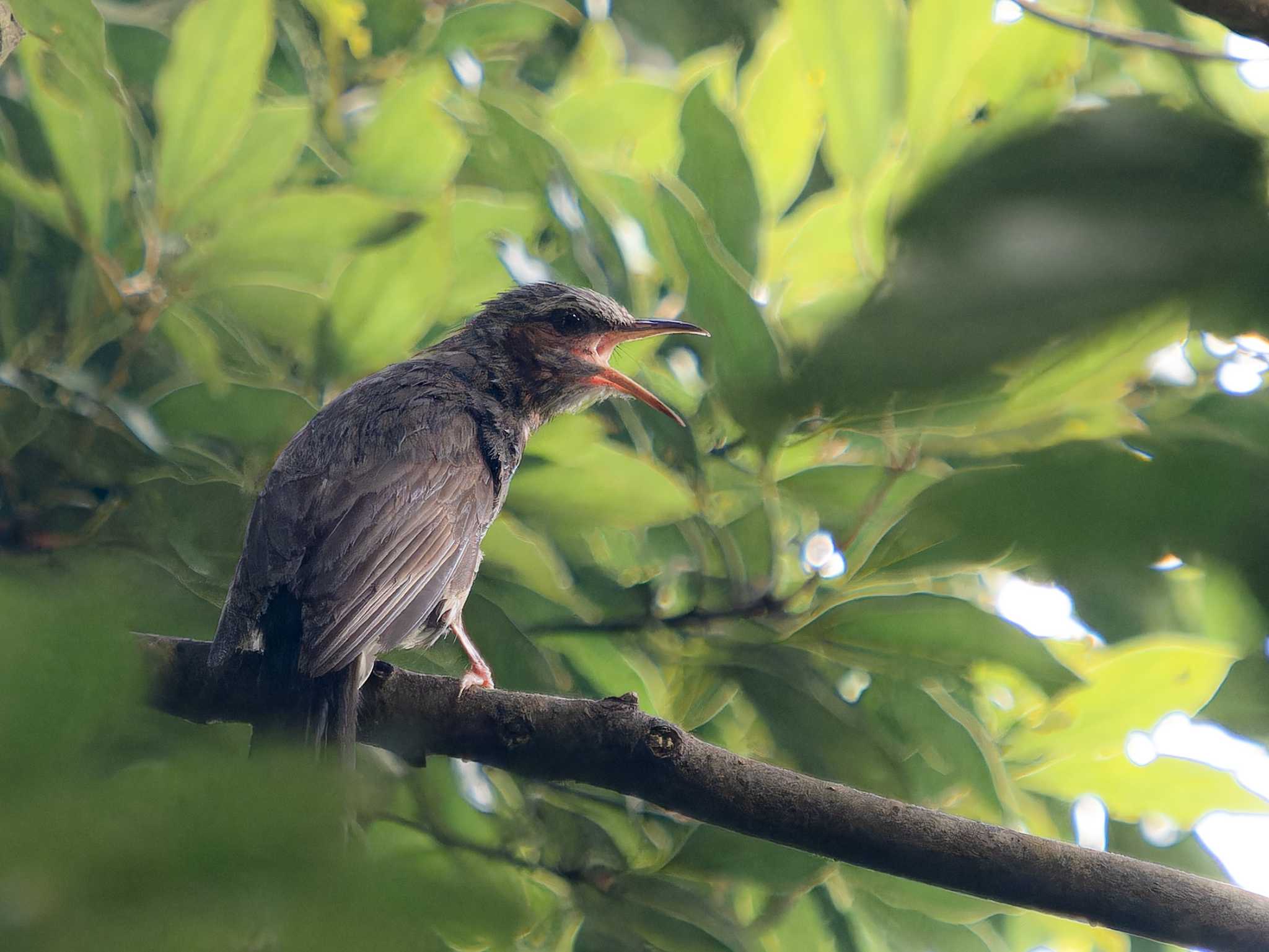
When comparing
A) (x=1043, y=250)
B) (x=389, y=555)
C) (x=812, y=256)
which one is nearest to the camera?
(x=1043, y=250)

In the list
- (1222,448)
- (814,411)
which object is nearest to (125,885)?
(814,411)

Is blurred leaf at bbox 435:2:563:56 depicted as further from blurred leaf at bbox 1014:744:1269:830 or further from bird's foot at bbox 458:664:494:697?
blurred leaf at bbox 1014:744:1269:830

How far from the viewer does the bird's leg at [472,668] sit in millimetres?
2672

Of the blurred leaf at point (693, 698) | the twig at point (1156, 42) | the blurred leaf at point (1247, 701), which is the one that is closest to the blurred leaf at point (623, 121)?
the blurred leaf at point (693, 698)

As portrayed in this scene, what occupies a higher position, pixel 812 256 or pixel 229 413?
pixel 812 256

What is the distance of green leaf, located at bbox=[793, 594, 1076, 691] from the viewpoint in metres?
2.39

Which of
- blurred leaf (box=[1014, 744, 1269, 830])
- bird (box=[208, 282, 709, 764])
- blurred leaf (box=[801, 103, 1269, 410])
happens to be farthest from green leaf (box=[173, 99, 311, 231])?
blurred leaf (box=[801, 103, 1269, 410])

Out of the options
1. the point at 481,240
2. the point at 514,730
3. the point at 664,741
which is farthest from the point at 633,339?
the point at 664,741

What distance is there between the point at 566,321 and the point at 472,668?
6.11 feet

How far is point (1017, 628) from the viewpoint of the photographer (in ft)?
7.93

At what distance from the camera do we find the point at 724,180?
8.06 feet

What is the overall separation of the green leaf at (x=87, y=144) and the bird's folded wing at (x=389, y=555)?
964 mm

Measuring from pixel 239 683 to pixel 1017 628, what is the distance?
1.76 meters

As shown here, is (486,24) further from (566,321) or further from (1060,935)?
(1060,935)
